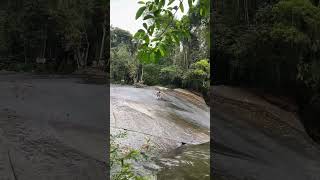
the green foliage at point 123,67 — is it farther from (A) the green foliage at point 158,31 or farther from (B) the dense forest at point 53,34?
(A) the green foliage at point 158,31

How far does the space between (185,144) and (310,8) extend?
9.21 feet

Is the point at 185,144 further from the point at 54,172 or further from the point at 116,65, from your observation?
the point at 116,65

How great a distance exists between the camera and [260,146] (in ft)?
18.1

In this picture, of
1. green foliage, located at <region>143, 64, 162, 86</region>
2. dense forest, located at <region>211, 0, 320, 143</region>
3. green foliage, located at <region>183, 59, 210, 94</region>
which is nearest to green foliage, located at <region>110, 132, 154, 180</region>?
dense forest, located at <region>211, 0, 320, 143</region>

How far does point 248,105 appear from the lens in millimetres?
6086

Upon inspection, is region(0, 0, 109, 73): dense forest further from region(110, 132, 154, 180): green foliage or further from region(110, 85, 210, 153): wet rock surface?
region(110, 85, 210, 153): wet rock surface

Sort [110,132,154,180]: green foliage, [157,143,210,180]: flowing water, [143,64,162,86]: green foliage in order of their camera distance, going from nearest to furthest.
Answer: [110,132,154,180]: green foliage, [157,143,210,180]: flowing water, [143,64,162,86]: green foliage

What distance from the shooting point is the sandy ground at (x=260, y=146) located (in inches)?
182

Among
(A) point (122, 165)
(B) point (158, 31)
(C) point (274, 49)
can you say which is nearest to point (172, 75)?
(C) point (274, 49)

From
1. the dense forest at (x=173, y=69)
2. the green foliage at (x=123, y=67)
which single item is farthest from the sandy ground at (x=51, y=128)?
the green foliage at (x=123, y=67)

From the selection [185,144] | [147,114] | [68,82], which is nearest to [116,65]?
[147,114]

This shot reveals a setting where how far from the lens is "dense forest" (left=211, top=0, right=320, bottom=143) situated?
5285 mm

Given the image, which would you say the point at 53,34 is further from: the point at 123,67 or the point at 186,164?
the point at 123,67

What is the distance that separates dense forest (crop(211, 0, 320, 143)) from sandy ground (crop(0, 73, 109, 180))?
2.81 metres
